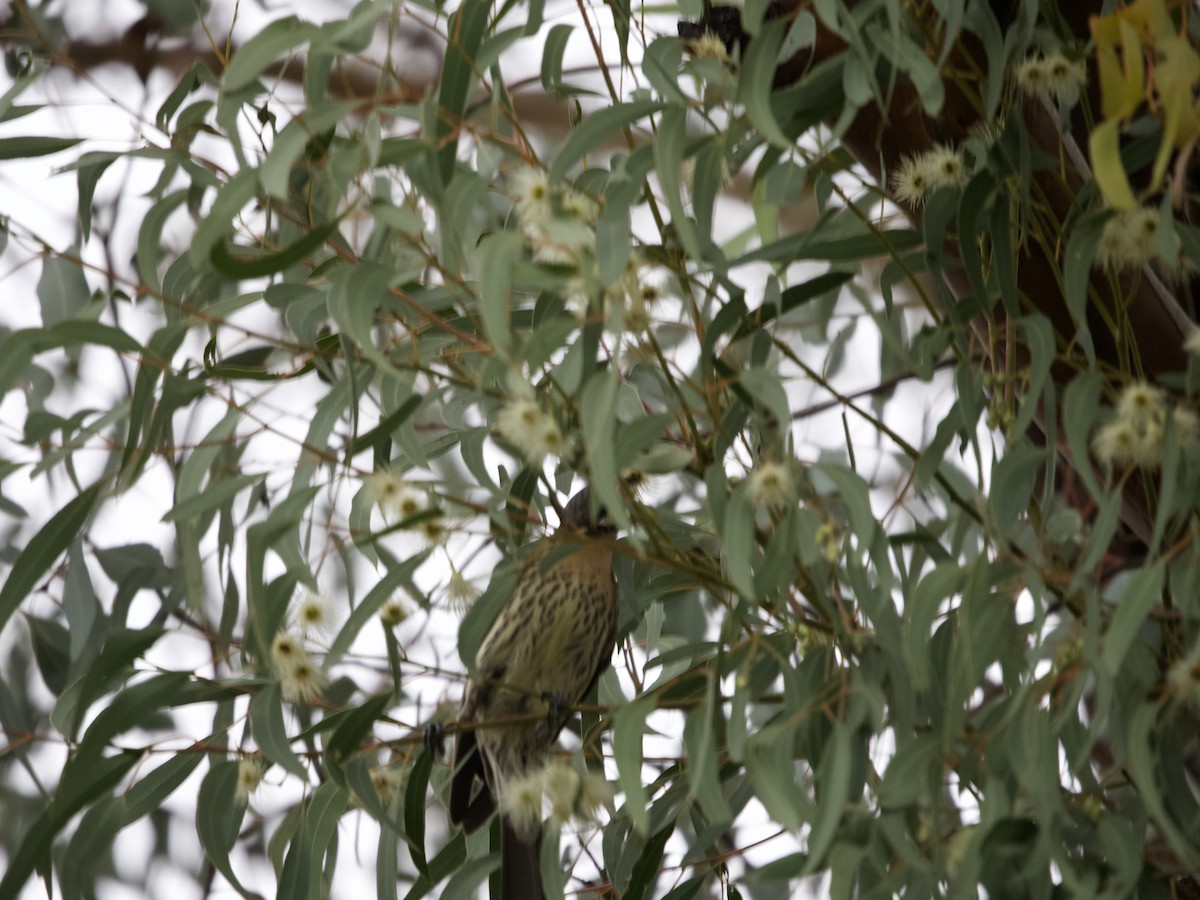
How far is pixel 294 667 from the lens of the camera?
1.25 meters

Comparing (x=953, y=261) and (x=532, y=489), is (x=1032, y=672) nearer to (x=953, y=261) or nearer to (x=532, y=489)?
(x=953, y=261)

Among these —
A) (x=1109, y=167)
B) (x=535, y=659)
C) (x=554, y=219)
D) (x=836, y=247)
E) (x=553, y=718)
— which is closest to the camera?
(x=1109, y=167)

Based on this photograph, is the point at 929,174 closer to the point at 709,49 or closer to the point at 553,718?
the point at 709,49

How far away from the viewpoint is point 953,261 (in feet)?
4.29

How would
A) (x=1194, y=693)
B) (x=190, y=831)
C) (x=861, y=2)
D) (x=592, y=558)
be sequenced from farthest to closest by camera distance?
(x=190, y=831) → (x=592, y=558) → (x=861, y=2) → (x=1194, y=693)

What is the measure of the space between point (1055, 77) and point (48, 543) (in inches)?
37.2

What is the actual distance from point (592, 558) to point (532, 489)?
689mm

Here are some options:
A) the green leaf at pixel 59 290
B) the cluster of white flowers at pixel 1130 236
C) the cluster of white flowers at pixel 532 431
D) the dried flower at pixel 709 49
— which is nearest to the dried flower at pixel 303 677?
the cluster of white flowers at pixel 532 431

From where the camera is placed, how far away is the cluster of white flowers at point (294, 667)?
125 cm

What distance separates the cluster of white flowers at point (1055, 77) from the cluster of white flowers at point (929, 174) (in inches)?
3.4

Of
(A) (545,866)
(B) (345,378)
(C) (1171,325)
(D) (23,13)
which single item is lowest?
(A) (545,866)

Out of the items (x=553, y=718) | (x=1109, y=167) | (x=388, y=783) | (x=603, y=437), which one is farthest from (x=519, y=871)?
(x=1109, y=167)

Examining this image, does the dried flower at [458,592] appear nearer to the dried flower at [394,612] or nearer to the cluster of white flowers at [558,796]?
the dried flower at [394,612]

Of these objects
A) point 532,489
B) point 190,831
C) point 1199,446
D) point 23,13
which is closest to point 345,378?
point 532,489
